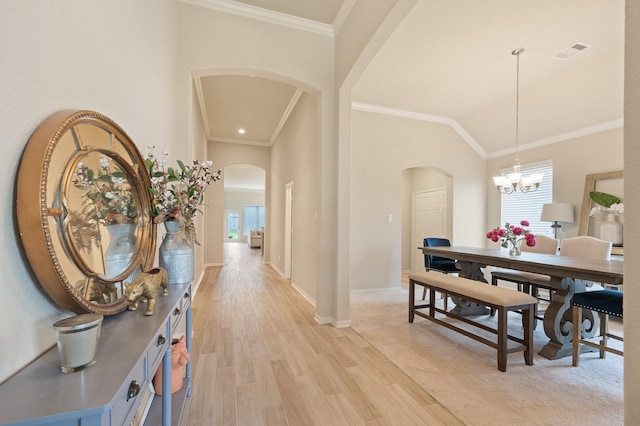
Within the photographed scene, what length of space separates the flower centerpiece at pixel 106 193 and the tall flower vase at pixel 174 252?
0.22 metres

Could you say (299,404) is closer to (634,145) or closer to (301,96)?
(634,145)

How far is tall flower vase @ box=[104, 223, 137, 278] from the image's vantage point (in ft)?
4.06

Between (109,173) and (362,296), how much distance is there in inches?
155

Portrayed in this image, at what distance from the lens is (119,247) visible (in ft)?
4.40

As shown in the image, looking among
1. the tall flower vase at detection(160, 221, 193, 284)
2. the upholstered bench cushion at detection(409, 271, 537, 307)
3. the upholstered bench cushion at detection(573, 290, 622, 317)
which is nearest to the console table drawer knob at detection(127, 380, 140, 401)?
the tall flower vase at detection(160, 221, 193, 284)

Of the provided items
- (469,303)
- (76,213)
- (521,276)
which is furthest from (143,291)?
(521,276)

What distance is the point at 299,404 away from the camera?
1.82 metres

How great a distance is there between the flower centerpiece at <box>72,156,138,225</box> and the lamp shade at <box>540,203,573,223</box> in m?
5.23

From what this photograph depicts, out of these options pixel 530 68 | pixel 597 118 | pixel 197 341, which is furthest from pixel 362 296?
pixel 597 118

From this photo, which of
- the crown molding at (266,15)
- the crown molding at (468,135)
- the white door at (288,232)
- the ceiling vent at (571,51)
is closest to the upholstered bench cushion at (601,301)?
the ceiling vent at (571,51)

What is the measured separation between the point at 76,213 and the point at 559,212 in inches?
214

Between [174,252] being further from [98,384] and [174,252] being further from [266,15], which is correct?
[266,15]

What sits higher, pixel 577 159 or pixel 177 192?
pixel 577 159

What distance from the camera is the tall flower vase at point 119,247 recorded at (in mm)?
1239
